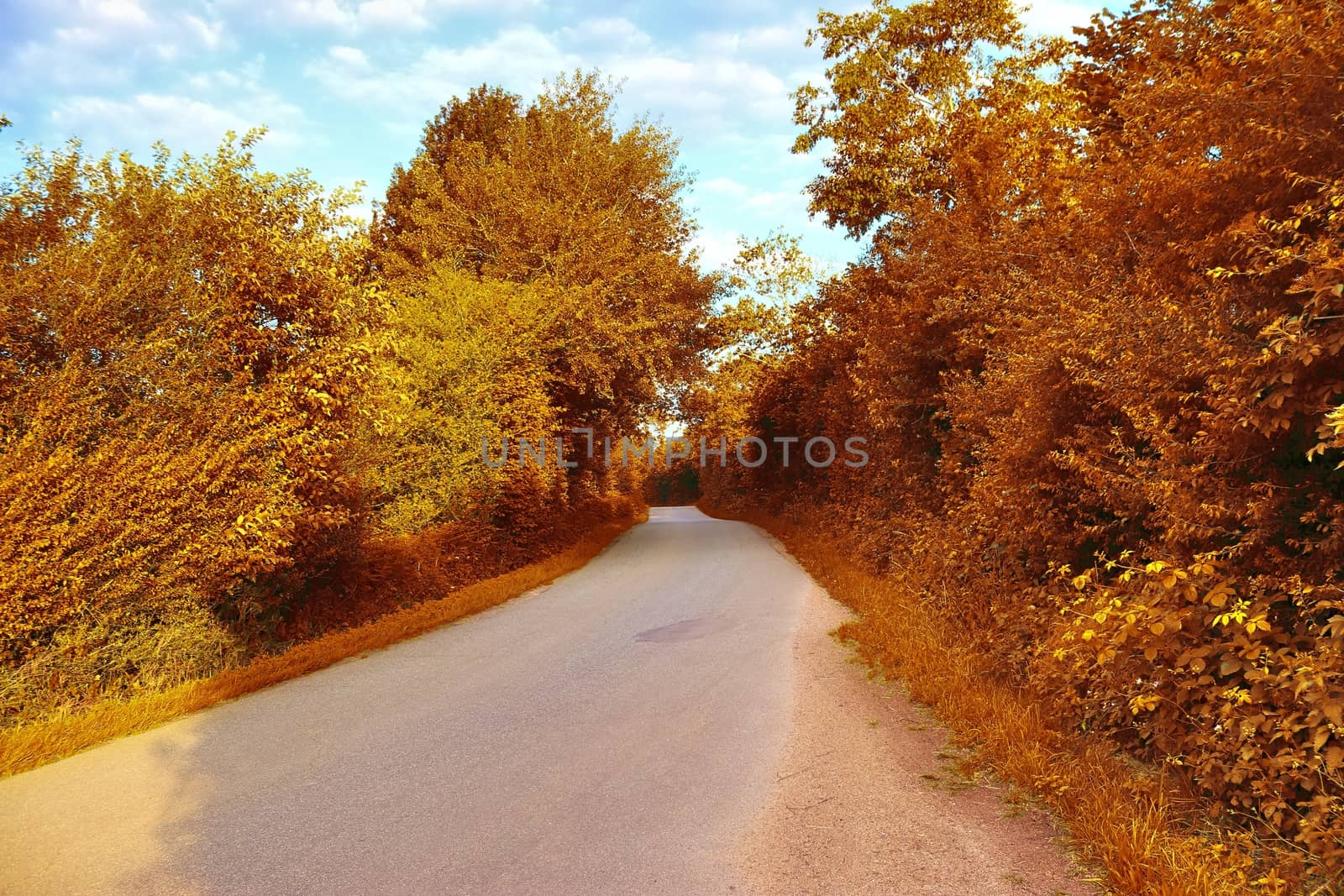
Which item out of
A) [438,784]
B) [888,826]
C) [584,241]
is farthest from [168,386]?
[584,241]

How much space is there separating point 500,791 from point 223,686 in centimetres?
394

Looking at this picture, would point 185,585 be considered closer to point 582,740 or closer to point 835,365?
point 582,740

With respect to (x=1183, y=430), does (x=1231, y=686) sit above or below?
below

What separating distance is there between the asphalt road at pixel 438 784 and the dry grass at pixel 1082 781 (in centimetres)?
142

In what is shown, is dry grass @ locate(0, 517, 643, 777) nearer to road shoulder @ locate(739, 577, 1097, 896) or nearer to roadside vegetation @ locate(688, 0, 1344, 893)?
Answer: road shoulder @ locate(739, 577, 1097, 896)

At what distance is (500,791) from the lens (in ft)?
15.5

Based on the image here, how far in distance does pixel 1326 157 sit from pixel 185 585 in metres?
9.52

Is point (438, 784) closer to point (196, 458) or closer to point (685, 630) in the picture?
point (196, 458)

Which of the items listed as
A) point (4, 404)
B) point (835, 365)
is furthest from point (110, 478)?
point (835, 365)

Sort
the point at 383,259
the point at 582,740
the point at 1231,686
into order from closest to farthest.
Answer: the point at 1231,686
the point at 582,740
the point at 383,259

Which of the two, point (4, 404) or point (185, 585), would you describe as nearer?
point (4, 404)

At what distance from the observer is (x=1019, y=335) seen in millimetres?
7812

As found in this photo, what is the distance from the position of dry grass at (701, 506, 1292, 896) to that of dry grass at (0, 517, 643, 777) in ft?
19.7

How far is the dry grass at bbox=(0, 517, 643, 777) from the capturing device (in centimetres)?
548
